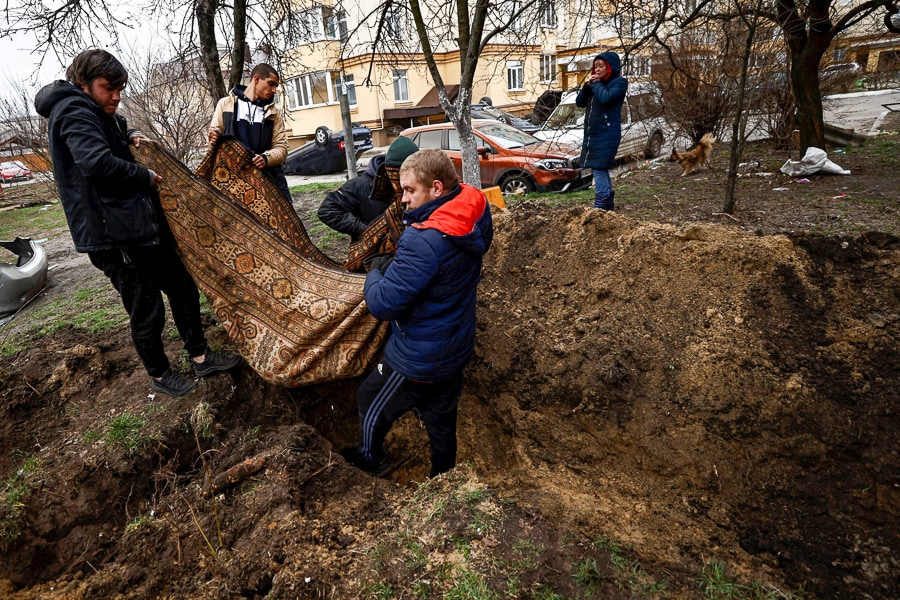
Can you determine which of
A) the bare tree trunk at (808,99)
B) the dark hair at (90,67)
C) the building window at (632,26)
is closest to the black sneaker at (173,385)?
the dark hair at (90,67)

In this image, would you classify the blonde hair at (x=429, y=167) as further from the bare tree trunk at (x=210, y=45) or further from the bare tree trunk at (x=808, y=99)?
the bare tree trunk at (x=808, y=99)

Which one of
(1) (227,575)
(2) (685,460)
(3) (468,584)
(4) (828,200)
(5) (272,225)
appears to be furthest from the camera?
(4) (828,200)

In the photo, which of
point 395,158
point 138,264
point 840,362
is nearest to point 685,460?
point 840,362

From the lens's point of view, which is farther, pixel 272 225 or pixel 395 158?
pixel 272 225

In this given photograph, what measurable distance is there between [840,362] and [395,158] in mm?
2754

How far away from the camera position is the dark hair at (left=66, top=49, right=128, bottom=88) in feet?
8.09

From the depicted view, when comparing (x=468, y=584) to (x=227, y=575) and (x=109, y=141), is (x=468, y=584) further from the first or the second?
(x=109, y=141)

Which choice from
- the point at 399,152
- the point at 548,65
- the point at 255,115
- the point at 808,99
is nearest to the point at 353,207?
the point at 399,152

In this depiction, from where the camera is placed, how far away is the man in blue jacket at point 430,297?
A: 6.93ft

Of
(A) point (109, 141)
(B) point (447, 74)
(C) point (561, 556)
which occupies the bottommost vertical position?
(C) point (561, 556)

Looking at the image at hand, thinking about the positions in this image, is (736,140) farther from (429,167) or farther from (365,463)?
(365,463)

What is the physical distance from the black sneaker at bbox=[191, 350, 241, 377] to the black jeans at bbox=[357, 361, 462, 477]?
113 centimetres

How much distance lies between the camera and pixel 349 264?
3184mm

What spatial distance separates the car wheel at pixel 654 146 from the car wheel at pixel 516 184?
14.7 ft
